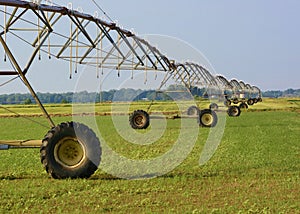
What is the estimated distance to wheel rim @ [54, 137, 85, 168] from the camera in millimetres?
10000

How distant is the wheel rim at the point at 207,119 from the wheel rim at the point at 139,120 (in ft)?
12.4

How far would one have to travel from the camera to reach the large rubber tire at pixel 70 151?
32.4 feet

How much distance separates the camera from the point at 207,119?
2847 cm

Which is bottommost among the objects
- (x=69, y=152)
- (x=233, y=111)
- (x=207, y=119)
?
(x=233, y=111)

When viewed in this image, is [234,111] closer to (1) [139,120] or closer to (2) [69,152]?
(1) [139,120]

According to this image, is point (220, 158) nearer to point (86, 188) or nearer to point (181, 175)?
point (181, 175)

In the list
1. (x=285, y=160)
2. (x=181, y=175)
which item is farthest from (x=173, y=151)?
(x=181, y=175)

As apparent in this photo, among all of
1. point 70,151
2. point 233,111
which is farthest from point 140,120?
point 233,111

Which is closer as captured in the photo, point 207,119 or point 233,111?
point 207,119

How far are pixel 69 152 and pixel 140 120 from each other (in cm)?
1633

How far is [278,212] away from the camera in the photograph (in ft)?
24.5

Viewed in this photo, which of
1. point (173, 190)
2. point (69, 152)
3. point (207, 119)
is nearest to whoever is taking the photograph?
point (173, 190)

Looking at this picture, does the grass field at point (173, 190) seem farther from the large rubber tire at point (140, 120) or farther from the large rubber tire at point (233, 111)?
the large rubber tire at point (233, 111)

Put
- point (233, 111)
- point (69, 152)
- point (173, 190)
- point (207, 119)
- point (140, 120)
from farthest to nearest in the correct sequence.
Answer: point (233, 111) < point (207, 119) < point (140, 120) < point (69, 152) < point (173, 190)
